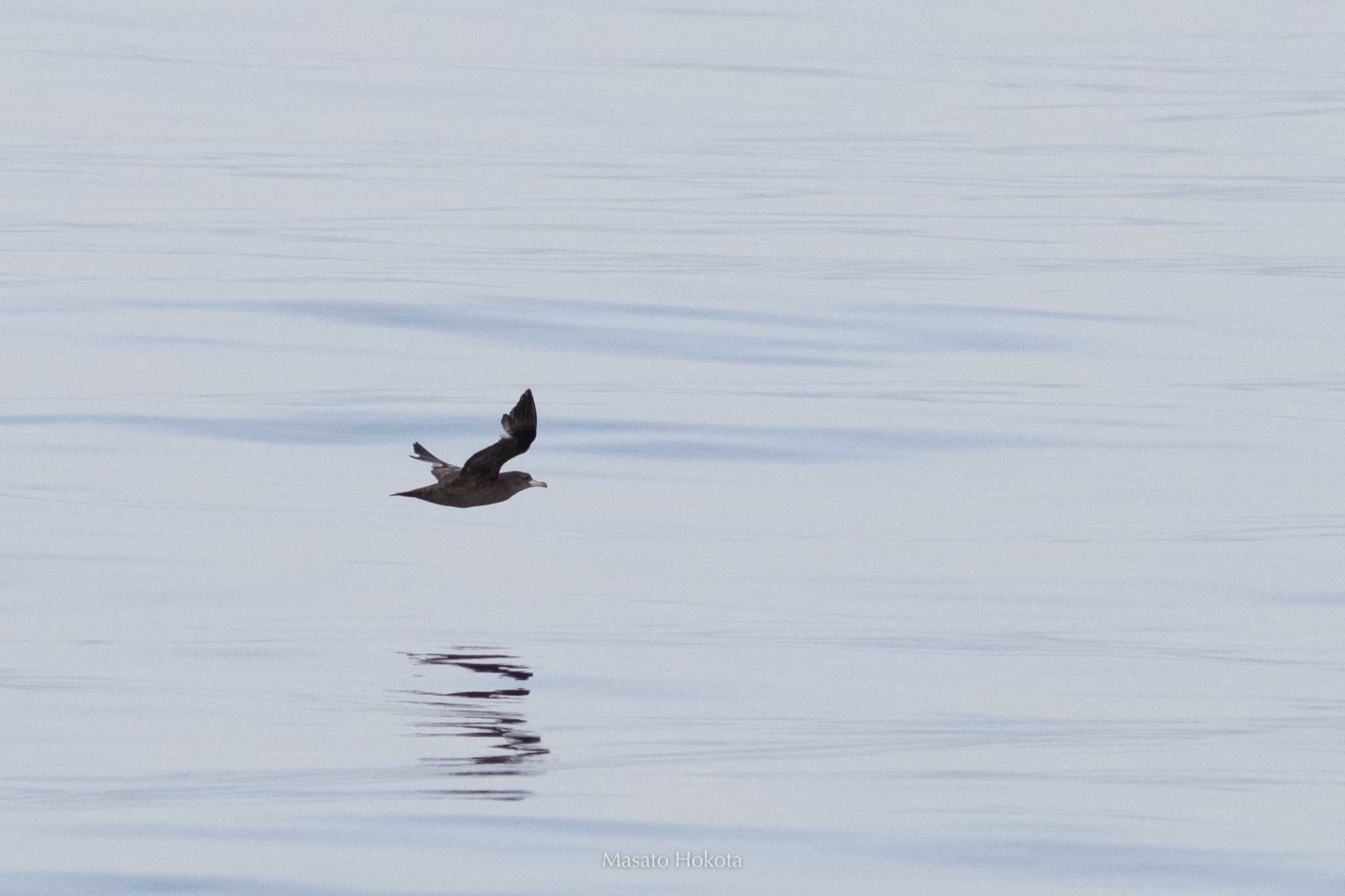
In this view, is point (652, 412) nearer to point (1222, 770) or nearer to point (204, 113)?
point (1222, 770)

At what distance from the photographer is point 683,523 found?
16.5 m

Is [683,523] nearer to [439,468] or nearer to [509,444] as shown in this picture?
[439,468]

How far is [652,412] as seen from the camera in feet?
65.7

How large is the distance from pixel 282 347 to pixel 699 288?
4824 millimetres

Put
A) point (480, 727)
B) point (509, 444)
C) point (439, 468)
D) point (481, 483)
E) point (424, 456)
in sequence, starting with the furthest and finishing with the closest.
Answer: point (424, 456)
point (439, 468)
point (481, 483)
point (509, 444)
point (480, 727)

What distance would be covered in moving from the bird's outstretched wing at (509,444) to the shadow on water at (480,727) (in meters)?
1.03

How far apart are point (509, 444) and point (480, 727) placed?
4.22ft

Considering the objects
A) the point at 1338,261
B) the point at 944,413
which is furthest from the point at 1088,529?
the point at 1338,261

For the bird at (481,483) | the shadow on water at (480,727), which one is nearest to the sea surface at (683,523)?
the shadow on water at (480,727)

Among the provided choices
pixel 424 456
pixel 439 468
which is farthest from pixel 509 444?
pixel 424 456

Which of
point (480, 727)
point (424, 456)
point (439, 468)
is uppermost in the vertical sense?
point (424, 456)

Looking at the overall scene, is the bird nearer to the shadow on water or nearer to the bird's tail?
the bird's tail

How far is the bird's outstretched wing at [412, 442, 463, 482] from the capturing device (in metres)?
13.0

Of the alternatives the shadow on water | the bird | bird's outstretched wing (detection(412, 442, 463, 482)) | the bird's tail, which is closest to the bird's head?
the bird
